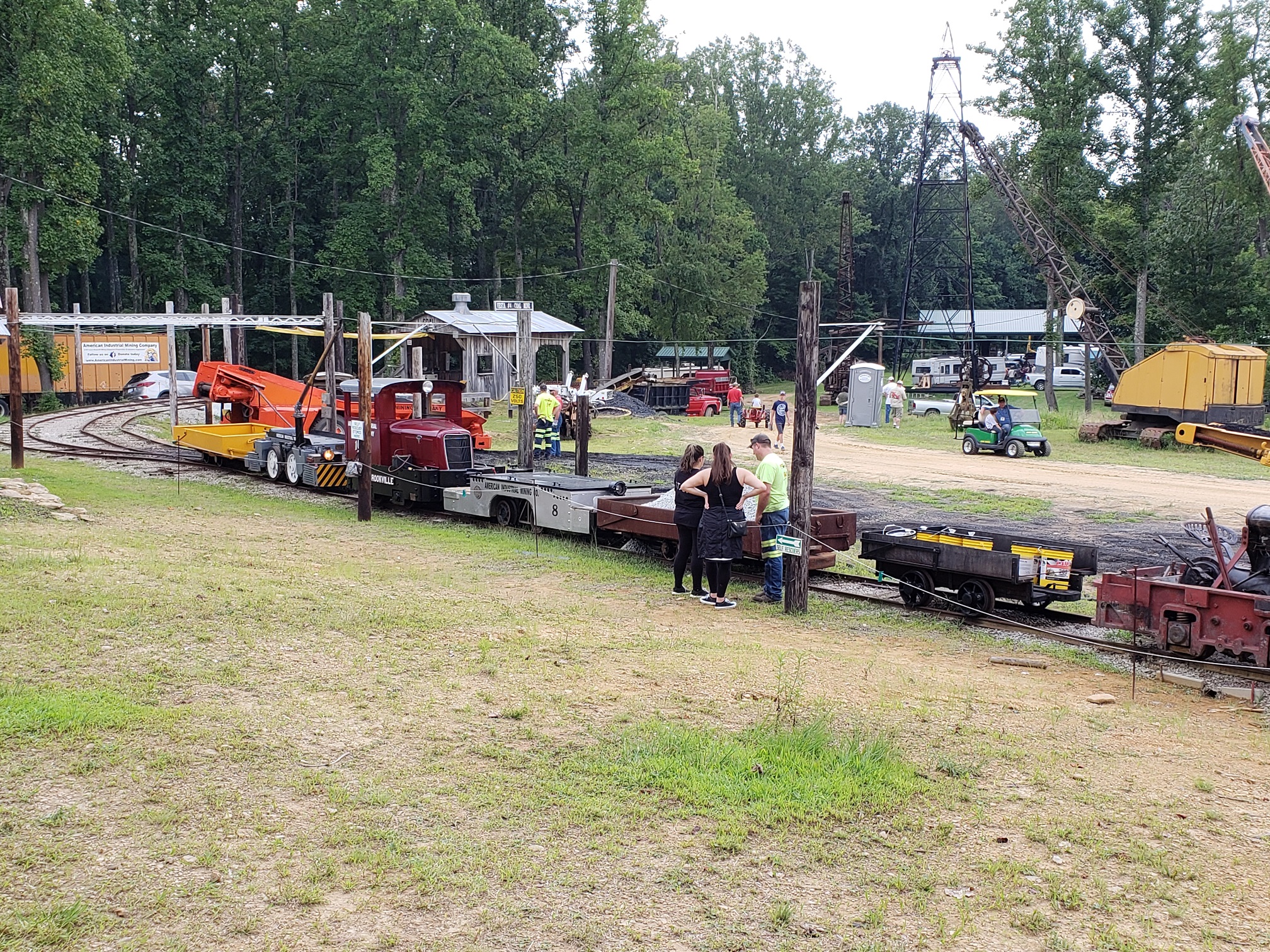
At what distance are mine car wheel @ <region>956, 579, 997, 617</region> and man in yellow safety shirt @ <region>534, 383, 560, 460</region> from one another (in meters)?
16.5

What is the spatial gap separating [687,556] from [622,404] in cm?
3058

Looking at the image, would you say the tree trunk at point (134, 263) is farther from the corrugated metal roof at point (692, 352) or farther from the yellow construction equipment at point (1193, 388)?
the yellow construction equipment at point (1193, 388)

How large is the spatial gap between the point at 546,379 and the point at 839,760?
5181 cm

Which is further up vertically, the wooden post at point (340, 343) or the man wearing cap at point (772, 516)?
the wooden post at point (340, 343)

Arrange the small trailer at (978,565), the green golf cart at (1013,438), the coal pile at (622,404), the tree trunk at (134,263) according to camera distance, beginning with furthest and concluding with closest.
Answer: the tree trunk at (134,263) < the coal pile at (622,404) < the green golf cart at (1013,438) < the small trailer at (978,565)

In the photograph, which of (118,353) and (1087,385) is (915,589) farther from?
(118,353)

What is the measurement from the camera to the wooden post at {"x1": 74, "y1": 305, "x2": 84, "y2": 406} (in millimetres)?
39219

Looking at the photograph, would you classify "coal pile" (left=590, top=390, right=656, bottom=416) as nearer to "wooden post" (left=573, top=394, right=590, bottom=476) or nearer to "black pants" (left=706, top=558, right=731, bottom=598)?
"wooden post" (left=573, top=394, right=590, bottom=476)

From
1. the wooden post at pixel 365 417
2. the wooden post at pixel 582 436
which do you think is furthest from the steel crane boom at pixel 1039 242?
the wooden post at pixel 365 417

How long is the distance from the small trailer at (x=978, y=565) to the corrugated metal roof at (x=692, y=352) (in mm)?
50665

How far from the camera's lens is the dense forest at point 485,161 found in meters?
42.0

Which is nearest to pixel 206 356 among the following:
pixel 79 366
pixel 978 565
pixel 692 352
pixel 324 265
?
pixel 79 366

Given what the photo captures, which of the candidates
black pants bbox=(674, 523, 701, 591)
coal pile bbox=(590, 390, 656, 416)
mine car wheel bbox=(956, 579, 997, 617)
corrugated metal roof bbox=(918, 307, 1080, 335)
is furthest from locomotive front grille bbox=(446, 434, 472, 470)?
corrugated metal roof bbox=(918, 307, 1080, 335)

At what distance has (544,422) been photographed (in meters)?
29.3
